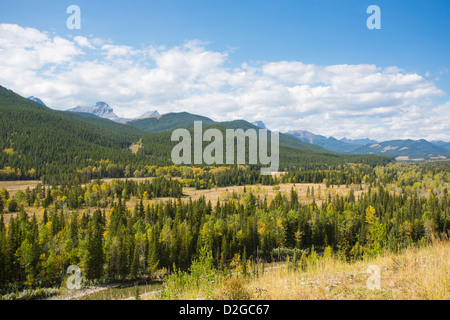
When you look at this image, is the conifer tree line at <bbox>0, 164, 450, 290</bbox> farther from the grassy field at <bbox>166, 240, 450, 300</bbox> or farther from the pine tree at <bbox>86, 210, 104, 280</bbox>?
the grassy field at <bbox>166, 240, 450, 300</bbox>

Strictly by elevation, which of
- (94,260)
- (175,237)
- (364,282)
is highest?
(364,282)

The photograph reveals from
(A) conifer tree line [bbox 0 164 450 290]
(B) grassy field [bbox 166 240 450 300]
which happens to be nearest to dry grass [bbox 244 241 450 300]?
(B) grassy field [bbox 166 240 450 300]

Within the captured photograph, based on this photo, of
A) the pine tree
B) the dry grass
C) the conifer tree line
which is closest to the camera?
the dry grass

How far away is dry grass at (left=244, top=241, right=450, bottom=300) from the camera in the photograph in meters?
8.53

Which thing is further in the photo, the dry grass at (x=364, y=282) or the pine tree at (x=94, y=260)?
the pine tree at (x=94, y=260)

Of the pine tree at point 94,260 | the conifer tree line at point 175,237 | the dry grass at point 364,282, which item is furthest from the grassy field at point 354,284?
the pine tree at point 94,260

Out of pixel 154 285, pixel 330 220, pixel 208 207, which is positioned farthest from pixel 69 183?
pixel 330 220

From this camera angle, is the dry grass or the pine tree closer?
the dry grass

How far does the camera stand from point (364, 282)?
35.7ft

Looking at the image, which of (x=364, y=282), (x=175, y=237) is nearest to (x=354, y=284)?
(x=364, y=282)

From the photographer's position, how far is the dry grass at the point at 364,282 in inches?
336

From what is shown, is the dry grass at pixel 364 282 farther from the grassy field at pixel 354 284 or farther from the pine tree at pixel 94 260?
the pine tree at pixel 94 260

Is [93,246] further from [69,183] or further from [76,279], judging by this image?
[69,183]

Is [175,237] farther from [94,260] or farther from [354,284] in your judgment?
[354,284]
